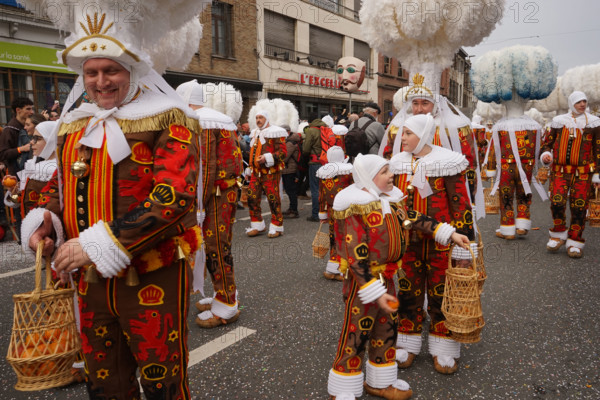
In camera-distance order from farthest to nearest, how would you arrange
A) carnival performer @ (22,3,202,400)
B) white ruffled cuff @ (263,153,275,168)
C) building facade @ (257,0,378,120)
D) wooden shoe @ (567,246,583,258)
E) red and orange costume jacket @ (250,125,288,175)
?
building facade @ (257,0,378,120)
red and orange costume jacket @ (250,125,288,175)
white ruffled cuff @ (263,153,275,168)
wooden shoe @ (567,246,583,258)
carnival performer @ (22,3,202,400)

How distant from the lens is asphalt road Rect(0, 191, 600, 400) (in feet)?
9.30

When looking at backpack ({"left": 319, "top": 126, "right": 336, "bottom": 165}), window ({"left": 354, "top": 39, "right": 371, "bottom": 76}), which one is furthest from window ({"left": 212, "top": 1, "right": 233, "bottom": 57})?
backpack ({"left": 319, "top": 126, "right": 336, "bottom": 165})

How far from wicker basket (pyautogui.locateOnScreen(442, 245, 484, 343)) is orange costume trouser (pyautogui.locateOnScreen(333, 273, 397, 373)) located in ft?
1.20

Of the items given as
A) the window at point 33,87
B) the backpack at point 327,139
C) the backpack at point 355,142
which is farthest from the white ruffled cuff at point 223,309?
the window at point 33,87

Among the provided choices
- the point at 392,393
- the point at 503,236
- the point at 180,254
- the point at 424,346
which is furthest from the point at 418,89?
the point at 503,236

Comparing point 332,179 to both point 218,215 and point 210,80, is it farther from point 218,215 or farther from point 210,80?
point 210,80

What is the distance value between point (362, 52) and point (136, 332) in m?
26.7

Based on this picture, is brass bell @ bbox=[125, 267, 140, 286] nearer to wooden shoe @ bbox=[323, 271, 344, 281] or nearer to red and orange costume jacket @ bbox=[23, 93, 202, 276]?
red and orange costume jacket @ bbox=[23, 93, 202, 276]

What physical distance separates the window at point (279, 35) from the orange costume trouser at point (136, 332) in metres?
19.2

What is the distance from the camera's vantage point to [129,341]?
1.83 m

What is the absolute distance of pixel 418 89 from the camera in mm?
3895

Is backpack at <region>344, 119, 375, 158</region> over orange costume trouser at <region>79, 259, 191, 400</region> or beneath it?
over

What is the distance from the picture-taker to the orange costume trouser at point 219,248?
3.75m

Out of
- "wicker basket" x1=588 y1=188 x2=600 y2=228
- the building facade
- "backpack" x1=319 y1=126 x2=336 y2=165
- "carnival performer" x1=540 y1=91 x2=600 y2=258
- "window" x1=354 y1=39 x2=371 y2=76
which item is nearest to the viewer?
"carnival performer" x1=540 y1=91 x2=600 y2=258
